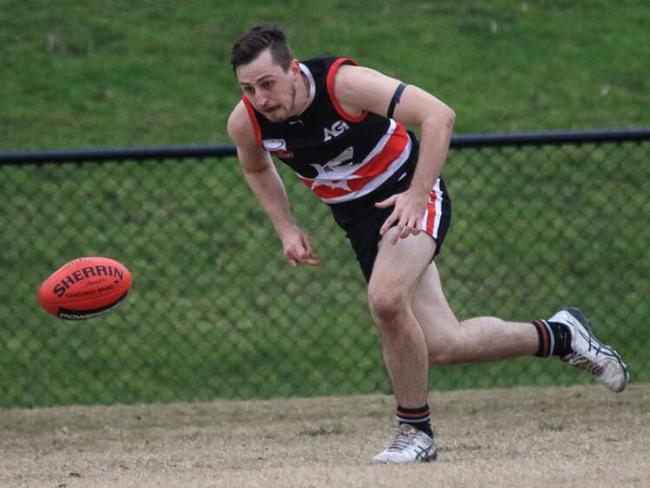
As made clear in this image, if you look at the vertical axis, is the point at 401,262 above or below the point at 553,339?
above

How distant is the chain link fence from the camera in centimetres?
868

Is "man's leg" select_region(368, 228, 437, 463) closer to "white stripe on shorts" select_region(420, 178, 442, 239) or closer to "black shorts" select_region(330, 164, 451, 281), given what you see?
"white stripe on shorts" select_region(420, 178, 442, 239)

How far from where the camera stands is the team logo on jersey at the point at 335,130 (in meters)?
5.51

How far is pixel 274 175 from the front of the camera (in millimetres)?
6008

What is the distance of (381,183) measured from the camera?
571cm

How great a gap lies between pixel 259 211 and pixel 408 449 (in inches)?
193

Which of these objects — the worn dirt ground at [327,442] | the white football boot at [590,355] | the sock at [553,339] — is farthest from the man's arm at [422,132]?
the white football boot at [590,355]

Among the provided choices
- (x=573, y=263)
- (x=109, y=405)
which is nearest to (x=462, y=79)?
(x=573, y=263)

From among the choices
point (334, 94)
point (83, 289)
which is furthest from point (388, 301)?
point (83, 289)

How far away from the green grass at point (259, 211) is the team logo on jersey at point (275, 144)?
9.15ft

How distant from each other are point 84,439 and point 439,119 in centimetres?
290

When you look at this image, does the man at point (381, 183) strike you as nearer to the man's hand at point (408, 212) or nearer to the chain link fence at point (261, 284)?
the man's hand at point (408, 212)

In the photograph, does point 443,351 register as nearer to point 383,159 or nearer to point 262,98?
point 383,159

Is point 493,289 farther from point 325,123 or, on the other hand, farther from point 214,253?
point 325,123
